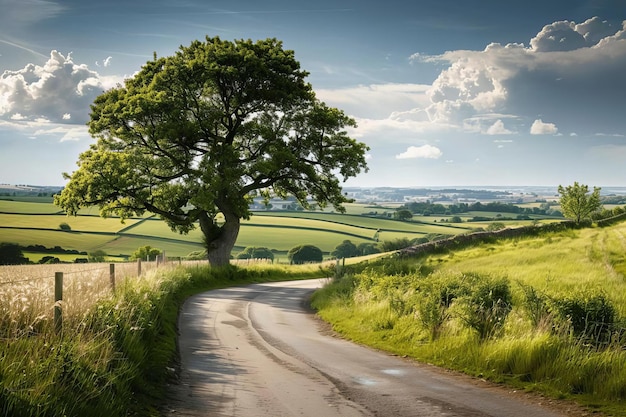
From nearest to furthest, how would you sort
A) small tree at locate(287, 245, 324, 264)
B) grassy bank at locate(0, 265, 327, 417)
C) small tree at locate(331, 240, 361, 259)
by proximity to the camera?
grassy bank at locate(0, 265, 327, 417) → small tree at locate(287, 245, 324, 264) → small tree at locate(331, 240, 361, 259)

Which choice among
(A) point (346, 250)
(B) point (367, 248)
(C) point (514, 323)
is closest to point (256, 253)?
(A) point (346, 250)

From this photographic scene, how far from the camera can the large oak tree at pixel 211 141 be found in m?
43.0

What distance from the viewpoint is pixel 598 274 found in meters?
24.6

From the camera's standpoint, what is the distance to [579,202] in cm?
9744

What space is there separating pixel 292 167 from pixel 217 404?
35.4 meters

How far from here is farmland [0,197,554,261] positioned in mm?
84856

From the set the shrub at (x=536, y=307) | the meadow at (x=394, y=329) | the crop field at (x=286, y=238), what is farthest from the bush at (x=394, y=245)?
the shrub at (x=536, y=307)

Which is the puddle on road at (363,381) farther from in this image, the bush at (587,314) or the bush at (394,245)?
the bush at (394,245)

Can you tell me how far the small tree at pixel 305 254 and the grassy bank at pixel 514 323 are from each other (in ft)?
191

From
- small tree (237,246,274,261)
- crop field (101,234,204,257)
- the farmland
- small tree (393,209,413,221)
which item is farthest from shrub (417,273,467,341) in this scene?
small tree (393,209,413,221)

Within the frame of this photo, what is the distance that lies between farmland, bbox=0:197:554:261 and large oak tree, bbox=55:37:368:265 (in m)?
22.3

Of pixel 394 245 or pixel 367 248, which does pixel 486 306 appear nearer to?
pixel 394 245

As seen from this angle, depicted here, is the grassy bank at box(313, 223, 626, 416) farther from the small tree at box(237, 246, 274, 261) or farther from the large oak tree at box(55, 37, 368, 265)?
the small tree at box(237, 246, 274, 261)

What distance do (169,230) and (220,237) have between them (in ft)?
204
